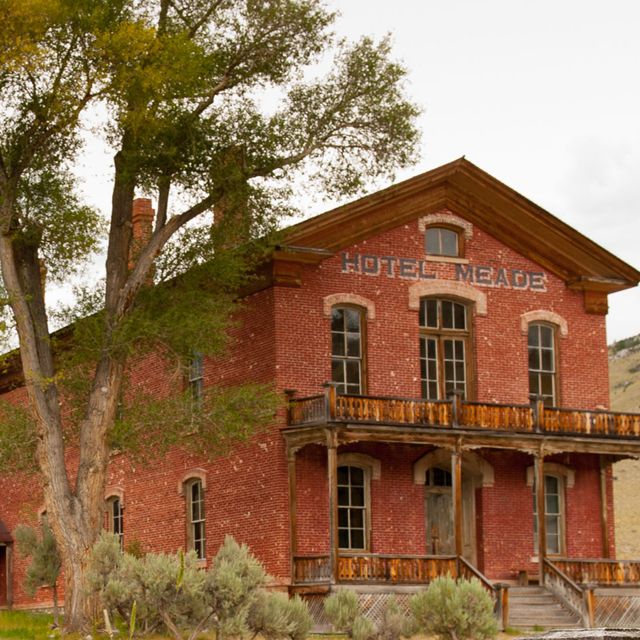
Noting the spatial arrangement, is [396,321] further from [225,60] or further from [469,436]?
[225,60]

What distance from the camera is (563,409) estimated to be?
101 ft

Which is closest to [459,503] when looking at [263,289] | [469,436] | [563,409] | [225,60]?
[469,436]

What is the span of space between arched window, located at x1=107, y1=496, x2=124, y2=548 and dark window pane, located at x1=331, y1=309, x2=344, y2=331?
8255 millimetres

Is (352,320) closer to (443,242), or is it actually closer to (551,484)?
(443,242)

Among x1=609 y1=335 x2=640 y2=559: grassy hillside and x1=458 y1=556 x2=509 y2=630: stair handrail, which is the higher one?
x1=609 y1=335 x2=640 y2=559: grassy hillside

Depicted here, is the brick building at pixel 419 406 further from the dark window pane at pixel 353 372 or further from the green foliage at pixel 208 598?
the green foliage at pixel 208 598

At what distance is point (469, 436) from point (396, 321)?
3296 millimetres

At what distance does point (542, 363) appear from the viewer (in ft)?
109

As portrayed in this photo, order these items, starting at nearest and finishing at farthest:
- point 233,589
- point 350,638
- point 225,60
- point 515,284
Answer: point 233,589 → point 350,638 → point 225,60 → point 515,284

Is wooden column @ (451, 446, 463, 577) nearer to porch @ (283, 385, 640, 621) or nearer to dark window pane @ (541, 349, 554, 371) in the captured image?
porch @ (283, 385, 640, 621)

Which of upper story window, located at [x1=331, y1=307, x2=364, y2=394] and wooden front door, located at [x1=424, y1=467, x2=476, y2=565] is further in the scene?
wooden front door, located at [x1=424, y1=467, x2=476, y2=565]

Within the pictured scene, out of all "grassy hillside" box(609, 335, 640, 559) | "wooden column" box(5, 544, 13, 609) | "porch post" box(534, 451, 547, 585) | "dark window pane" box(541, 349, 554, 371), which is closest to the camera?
"porch post" box(534, 451, 547, 585)

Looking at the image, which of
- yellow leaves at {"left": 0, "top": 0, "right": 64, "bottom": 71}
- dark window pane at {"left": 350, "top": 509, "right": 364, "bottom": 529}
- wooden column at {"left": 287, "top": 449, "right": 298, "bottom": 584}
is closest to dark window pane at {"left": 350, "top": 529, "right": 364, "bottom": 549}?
dark window pane at {"left": 350, "top": 509, "right": 364, "bottom": 529}

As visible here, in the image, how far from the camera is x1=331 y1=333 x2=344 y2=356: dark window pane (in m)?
30.3
